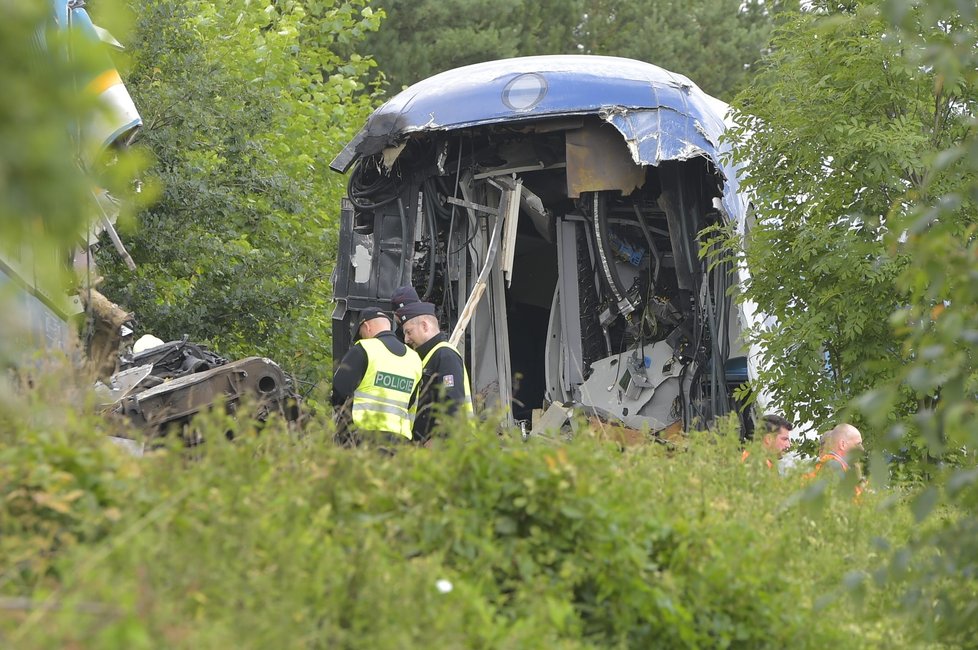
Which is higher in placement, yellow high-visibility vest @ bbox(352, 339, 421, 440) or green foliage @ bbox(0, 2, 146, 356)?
green foliage @ bbox(0, 2, 146, 356)

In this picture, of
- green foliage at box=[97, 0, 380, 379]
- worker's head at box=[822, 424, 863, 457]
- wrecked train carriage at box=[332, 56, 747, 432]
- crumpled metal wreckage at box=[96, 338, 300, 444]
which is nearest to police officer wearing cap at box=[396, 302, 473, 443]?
crumpled metal wreckage at box=[96, 338, 300, 444]

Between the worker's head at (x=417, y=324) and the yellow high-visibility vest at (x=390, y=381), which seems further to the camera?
the worker's head at (x=417, y=324)

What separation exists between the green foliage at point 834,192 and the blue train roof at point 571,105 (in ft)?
3.00

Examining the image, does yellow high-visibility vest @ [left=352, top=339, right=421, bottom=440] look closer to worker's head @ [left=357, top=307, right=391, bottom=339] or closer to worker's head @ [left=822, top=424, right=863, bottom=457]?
worker's head @ [left=357, top=307, right=391, bottom=339]

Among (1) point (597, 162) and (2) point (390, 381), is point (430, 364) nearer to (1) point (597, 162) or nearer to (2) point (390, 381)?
(2) point (390, 381)

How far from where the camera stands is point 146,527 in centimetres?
361

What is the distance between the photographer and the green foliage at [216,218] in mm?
12867

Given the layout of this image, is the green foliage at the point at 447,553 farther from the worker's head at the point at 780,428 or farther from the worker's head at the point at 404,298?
the worker's head at the point at 404,298

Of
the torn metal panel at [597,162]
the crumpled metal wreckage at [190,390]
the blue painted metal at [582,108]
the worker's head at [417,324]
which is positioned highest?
the blue painted metal at [582,108]

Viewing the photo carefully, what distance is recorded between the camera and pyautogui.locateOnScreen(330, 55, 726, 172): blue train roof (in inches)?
370

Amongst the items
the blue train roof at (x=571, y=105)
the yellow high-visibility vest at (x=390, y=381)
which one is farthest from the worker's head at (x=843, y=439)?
the blue train roof at (x=571, y=105)

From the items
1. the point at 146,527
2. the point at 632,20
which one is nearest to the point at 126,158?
the point at 146,527

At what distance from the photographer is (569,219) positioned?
1065 centimetres

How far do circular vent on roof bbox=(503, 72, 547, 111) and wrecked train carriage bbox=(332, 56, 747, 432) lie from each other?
1cm
